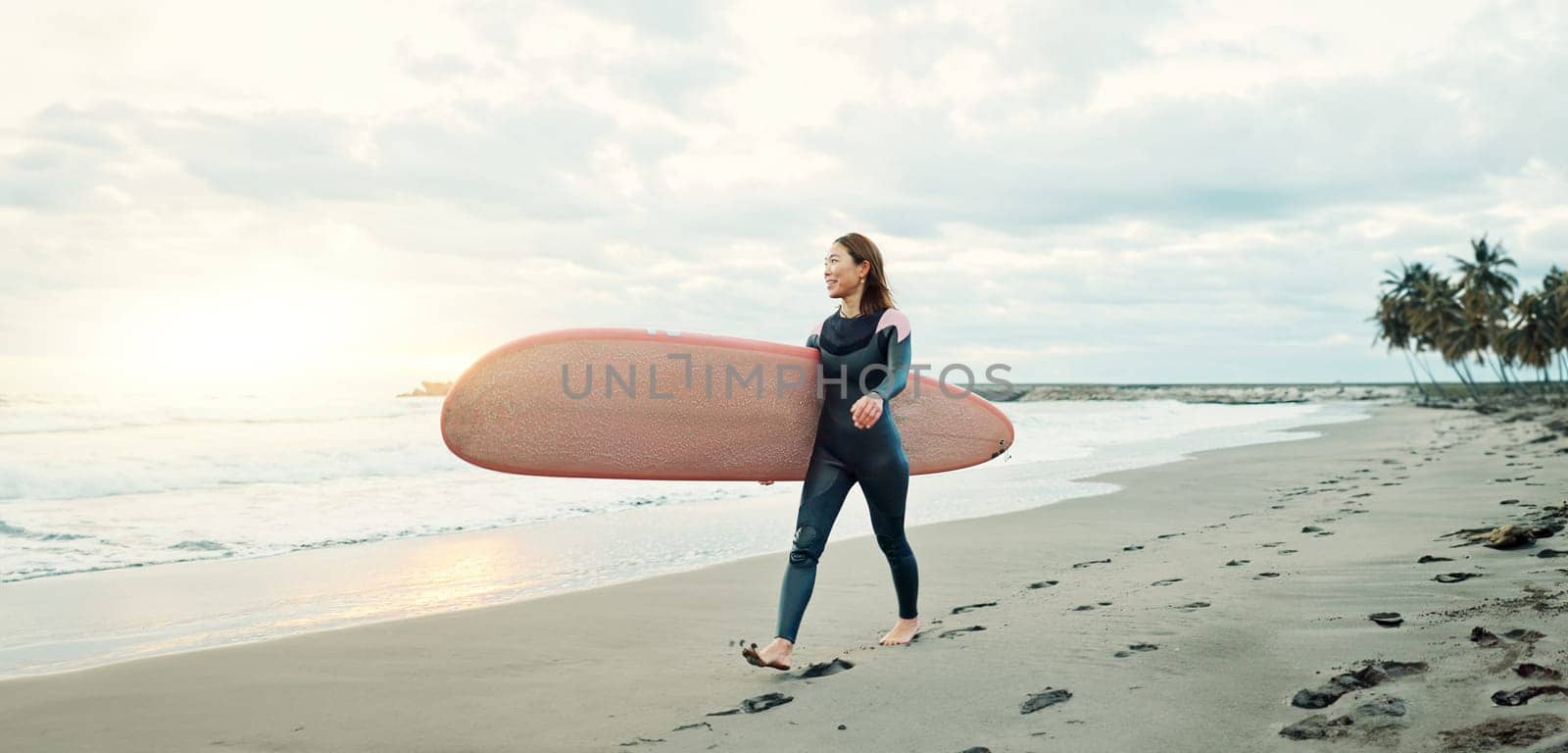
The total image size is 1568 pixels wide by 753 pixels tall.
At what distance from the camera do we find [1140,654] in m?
2.96

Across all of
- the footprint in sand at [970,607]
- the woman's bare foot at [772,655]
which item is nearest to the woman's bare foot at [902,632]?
the woman's bare foot at [772,655]

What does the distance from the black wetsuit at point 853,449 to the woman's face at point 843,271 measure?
12cm

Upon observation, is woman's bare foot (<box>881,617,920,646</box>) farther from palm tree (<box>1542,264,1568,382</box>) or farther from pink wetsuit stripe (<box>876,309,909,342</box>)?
palm tree (<box>1542,264,1568,382</box>)

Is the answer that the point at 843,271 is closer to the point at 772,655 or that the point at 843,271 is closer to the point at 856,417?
the point at 856,417

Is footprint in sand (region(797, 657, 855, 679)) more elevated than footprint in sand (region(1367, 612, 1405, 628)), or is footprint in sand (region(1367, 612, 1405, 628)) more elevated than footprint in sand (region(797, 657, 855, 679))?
footprint in sand (region(1367, 612, 1405, 628))

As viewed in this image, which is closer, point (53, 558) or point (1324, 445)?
point (53, 558)

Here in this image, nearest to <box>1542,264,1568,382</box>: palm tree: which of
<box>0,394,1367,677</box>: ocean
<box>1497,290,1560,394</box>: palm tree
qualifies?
<box>1497,290,1560,394</box>: palm tree

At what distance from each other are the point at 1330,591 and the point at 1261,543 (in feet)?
5.07

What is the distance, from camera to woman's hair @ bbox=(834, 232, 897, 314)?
324 cm

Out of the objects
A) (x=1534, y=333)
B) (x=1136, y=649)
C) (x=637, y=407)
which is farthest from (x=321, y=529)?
(x=1534, y=333)

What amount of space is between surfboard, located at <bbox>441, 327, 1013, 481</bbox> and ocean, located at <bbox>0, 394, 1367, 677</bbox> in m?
1.23

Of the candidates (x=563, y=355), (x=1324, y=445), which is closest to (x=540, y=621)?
(x=563, y=355)

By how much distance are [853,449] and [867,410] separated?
172 mm

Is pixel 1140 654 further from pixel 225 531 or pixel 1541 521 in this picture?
pixel 225 531
